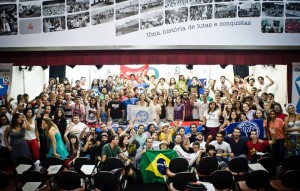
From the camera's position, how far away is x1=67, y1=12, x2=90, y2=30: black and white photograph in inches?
364

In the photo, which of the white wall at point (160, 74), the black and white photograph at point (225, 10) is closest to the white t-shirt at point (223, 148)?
the black and white photograph at point (225, 10)

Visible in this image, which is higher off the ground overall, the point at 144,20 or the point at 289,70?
the point at 144,20

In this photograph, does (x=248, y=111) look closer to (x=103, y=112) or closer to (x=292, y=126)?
(x=292, y=126)

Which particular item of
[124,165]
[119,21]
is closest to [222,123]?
[124,165]

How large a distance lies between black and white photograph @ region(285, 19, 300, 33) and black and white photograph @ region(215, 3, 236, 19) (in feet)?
4.80

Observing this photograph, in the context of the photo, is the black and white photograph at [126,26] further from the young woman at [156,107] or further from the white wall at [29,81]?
the white wall at [29,81]

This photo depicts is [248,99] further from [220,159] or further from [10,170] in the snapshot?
[10,170]

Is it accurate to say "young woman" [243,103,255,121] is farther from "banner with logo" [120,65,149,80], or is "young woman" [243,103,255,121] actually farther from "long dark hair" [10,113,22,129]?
"banner with logo" [120,65,149,80]

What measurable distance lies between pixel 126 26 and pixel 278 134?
511cm

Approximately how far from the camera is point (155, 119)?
34.4 feet

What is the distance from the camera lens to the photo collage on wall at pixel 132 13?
8945 mm

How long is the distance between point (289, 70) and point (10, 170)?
8.01 metres

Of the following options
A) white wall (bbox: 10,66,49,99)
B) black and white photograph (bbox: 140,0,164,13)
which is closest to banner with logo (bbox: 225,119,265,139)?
black and white photograph (bbox: 140,0,164,13)

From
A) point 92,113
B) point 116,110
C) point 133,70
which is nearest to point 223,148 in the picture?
point 116,110
